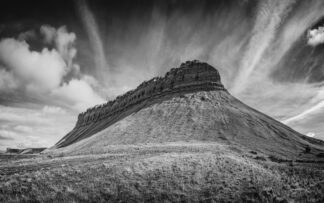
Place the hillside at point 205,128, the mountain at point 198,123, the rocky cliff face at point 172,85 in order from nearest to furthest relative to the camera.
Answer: the hillside at point 205,128 < the mountain at point 198,123 < the rocky cliff face at point 172,85

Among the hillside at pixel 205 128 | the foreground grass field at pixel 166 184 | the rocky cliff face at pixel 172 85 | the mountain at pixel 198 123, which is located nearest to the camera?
the foreground grass field at pixel 166 184

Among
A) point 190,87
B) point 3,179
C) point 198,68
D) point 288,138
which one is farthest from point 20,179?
point 198,68

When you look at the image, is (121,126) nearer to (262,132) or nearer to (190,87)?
(190,87)

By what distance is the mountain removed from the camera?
48356mm

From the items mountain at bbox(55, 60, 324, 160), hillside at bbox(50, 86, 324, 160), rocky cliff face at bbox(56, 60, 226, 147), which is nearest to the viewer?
hillside at bbox(50, 86, 324, 160)

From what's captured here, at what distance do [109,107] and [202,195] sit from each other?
4675 inches

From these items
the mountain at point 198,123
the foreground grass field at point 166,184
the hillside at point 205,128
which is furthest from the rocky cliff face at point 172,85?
the foreground grass field at point 166,184

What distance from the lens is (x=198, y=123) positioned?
190 ft

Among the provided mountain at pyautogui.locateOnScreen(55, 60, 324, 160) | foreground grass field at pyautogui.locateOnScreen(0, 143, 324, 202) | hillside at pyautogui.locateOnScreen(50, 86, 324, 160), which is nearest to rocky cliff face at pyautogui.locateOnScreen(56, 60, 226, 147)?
mountain at pyautogui.locateOnScreen(55, 60, 324, 160)

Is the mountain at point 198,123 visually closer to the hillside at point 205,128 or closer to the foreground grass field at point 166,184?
the hillside at point 205,128

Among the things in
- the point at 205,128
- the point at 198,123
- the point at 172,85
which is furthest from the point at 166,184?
the point at 172,85

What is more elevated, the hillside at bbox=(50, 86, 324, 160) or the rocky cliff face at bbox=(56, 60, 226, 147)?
the rocky cliff face at bbox=(56, 60, 226, 147)

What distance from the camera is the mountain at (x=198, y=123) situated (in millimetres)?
48356

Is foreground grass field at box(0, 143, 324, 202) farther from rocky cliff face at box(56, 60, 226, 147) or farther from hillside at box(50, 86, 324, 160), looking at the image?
rocky cliff face at box(56, 60, 226, 147)
